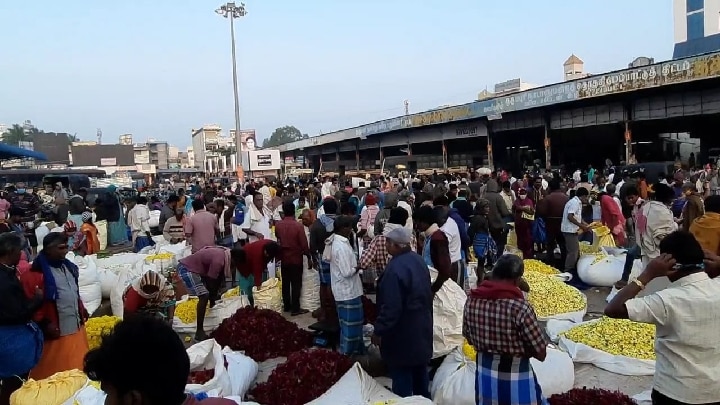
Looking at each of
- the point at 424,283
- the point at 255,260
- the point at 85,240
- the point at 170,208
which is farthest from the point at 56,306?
the point at 170,208

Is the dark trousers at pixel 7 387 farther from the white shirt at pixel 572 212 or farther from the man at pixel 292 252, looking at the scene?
the white shirt at pixel 572 212

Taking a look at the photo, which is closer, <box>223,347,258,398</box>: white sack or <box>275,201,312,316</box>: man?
<box>223,347,258,398</box>: white sack

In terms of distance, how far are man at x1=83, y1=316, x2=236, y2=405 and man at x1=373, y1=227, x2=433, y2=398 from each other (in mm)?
2681

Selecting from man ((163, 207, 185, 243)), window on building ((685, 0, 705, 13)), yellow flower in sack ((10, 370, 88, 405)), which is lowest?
yellow flower in sack ((10, 370, 88, 405))

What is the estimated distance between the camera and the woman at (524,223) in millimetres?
10383

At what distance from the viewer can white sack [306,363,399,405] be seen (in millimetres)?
4683

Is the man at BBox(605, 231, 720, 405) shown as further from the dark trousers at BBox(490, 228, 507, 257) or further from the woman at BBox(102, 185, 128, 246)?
the woman at BBox(102, 185, 128, 246)

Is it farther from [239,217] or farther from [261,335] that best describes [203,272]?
[239,217]

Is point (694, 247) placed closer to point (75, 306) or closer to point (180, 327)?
point (75, 306)

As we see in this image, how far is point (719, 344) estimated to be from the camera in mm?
3045

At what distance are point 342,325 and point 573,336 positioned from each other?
2344mm

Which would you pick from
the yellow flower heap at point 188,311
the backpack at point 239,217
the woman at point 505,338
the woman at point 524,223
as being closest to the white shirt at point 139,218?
the backpack at point 239,217

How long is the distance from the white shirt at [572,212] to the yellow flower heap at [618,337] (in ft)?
10.3

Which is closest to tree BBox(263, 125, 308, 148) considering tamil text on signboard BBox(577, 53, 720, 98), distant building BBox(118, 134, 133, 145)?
distant building BBox(118, 134, 133, 145)
